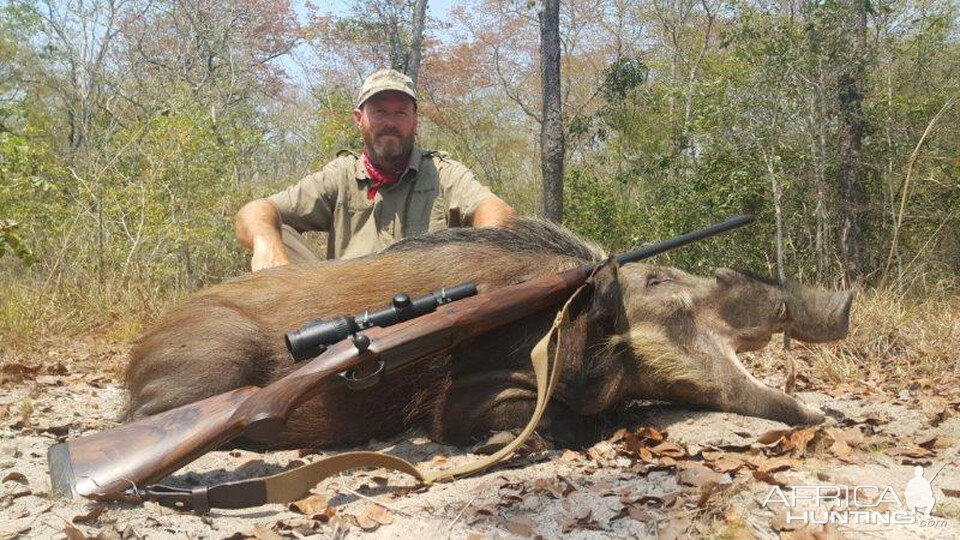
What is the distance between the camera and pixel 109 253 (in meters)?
9.58

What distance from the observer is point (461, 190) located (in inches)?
234

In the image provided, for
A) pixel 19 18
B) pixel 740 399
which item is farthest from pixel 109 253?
pixel 19 18

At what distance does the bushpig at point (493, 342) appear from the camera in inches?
153

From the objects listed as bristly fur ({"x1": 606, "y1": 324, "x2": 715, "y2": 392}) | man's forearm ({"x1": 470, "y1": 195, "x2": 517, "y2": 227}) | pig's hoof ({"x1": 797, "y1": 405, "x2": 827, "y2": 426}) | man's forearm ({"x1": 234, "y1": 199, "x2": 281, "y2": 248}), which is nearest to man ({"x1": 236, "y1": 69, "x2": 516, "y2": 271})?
man's forearm ({"x1": 470, "y1": 195, "x2": 517, "y2": 227})

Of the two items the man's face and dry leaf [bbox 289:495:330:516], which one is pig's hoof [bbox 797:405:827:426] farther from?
the man's face

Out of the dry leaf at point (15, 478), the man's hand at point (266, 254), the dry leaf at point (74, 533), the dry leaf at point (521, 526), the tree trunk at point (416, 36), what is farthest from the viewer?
the tree trunk at point (416, 36)

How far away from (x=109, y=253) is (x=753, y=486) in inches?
346

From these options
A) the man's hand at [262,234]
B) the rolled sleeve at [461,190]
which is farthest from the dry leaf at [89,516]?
the rolled sleeve at [461,190]

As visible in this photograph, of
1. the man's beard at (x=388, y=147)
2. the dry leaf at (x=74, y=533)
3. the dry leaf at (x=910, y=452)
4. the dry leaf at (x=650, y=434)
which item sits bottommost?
the dry leaf at (x=910, y=452)

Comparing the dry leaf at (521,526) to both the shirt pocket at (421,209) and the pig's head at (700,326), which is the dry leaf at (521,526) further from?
the shirt pocket at (421,209)

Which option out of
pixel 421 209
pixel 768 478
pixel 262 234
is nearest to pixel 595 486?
pixel 768 478

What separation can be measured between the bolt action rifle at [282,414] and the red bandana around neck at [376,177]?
Answer: 2.42 meters

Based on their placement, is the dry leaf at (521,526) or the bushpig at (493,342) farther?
the bushpig at (493,342)

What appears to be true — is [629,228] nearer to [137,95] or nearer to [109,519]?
[109,519]
